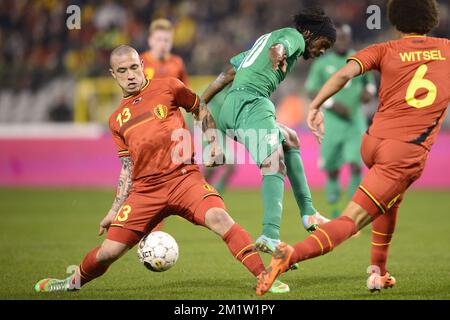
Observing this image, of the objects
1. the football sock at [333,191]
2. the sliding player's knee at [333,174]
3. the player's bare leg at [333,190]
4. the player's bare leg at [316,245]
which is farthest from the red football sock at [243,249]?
the sliding player's knee at [333,174]

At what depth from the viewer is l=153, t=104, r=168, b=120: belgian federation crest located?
6.11m

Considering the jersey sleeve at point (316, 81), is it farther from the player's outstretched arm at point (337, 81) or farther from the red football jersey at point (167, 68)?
the player's outstretched arm at point (337, 81)

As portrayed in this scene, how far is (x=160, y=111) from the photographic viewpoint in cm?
612

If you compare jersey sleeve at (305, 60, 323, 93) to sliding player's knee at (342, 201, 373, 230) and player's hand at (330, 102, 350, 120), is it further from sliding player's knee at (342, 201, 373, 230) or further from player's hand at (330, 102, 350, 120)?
sliding player's knee at (342, 201, 373, 230)

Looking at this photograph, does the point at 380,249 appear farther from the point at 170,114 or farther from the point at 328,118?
the point at 328,118

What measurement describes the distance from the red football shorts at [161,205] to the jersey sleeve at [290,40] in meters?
1.23

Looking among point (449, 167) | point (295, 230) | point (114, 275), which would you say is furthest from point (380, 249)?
point (449, 167)

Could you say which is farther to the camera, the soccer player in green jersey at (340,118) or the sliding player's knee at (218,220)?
the soccer player in green jersey at (340,118)

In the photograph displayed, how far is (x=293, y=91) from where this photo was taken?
15.9 m

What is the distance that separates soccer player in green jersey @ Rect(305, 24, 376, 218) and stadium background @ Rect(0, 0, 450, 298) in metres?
1.22

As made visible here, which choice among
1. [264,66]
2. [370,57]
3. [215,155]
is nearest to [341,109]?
[264,66]

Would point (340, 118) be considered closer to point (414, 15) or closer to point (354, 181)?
point (354, 181)

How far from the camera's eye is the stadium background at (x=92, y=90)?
47.6 feet

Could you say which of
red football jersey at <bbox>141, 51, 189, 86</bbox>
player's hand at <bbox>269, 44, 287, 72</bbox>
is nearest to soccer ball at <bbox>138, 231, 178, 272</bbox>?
player's hand at <bbox>269, 44, 287, 72</bbox>
